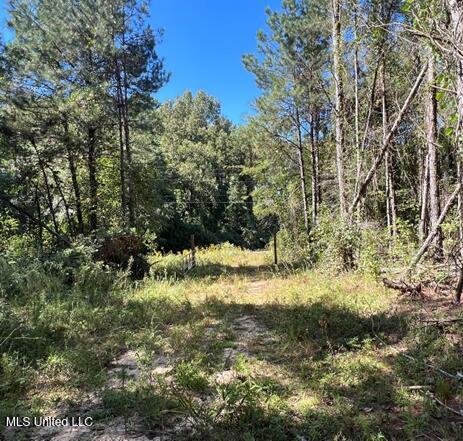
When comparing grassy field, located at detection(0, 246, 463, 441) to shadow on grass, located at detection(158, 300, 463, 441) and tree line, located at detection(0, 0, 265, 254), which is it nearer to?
shadow on grass, located at detection(158, 300, 463, 441)

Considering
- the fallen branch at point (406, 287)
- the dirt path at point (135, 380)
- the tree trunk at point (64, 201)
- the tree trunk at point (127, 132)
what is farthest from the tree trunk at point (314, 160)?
the dirt path at point (135, 380)

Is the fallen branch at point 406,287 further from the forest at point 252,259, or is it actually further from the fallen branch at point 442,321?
the fallen branch at point 442,321

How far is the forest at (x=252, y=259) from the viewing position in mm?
2736

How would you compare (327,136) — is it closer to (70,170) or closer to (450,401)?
(70,170)

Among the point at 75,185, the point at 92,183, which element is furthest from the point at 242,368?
the point at 92,183

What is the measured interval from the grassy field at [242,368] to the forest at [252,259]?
0.02 m

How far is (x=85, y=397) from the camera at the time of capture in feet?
9.57

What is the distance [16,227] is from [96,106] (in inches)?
165

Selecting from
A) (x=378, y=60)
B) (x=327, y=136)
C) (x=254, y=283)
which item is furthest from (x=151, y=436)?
(x=327, y=136)

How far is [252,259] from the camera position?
14297 millimetres

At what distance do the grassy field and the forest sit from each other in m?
0.02

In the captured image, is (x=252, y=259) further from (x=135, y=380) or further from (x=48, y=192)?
(x=135, y=380)

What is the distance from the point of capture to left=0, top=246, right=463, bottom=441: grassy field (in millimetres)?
2496

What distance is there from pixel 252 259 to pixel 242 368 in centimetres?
1121
